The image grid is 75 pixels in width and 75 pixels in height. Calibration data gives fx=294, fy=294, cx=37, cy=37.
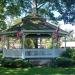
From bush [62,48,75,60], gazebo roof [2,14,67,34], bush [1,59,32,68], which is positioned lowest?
bush [1,59,32,68]

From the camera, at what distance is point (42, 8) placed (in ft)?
155

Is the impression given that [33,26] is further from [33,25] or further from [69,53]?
[69,53]

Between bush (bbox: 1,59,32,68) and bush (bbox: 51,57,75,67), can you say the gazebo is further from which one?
bush (bbox: 1,59,32,68)

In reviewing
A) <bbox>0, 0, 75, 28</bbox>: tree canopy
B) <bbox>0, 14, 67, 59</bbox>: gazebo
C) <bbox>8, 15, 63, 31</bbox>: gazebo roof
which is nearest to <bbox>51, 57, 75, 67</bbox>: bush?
<bbox>0, 14, 67, 59</bbox>: gazebo

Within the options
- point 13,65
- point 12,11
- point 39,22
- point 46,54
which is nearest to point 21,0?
point 12,11

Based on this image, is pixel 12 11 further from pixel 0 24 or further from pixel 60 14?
pixel 60 14

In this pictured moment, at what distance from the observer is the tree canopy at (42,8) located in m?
41.7

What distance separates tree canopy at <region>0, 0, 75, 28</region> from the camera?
41.7 meters

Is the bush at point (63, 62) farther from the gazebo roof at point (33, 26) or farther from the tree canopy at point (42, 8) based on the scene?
the tree canopy at point (42, 8)

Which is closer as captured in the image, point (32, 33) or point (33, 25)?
point (32, 33)

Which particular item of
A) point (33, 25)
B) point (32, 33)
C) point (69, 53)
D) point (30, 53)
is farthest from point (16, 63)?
point (69, 53)

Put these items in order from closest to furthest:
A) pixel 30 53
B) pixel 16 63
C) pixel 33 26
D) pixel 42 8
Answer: pixel 16 63, pixel 30 53, pixel 33 26, pixel 42 8

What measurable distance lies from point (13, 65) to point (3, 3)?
53.3 feet

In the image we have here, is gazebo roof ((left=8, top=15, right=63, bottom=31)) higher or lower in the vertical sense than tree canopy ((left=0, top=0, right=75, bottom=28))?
lower
